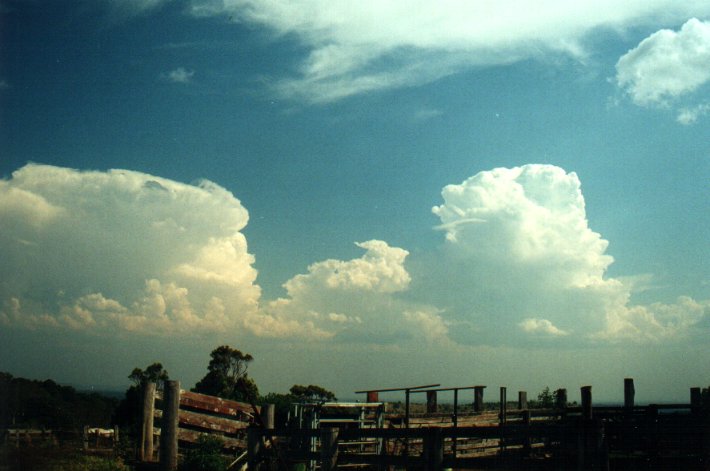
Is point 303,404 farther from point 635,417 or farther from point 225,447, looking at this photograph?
point 635,417

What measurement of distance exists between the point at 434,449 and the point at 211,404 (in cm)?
939

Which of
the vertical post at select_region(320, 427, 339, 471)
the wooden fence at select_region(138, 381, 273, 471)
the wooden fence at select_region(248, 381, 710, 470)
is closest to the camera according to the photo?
the wooden fence at select_region(248, 381, 710, 470)

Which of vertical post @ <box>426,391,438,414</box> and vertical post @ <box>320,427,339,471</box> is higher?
vertical post @ <box>320,427,339,471</box>

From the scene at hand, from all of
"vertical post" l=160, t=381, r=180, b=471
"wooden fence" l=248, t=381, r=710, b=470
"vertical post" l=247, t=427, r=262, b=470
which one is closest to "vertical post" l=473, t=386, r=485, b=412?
"wooden fence" l=248, t=381, r=710, b=470

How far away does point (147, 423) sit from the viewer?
16266mm

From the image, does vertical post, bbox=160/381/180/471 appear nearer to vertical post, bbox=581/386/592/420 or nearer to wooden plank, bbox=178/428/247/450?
wooden plank, bbox=178/428/247/450

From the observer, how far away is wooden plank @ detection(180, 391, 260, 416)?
17625 millimetres

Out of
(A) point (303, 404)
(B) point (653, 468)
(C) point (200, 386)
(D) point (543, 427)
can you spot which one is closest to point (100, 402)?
(C) point (200, 386)

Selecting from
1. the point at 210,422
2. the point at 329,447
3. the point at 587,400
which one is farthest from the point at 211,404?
the point at 587,400

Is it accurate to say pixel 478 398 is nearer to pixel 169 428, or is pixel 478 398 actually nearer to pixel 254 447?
pixel 169 428

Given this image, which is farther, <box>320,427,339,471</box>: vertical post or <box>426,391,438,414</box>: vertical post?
<box>426,391,438,414</box>: vertical post

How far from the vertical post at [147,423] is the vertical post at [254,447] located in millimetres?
4473

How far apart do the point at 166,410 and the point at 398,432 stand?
7015 mm

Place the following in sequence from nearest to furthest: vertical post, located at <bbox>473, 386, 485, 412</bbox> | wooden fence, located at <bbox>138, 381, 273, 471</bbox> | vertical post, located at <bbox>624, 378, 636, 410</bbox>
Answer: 1. wooden fence, located at <bbox>138, 381, 273, 471</bbox>
2. vertical post, located at <bbox>473, 386, 485, 412</bbox>
3. vertical post, located at <bbox>624, 378, 636, 410</bbox>
